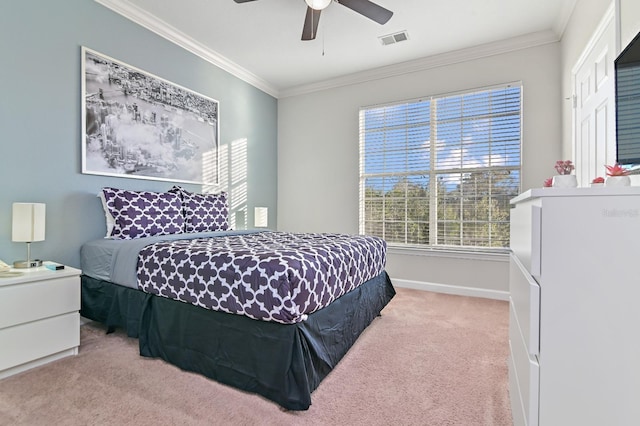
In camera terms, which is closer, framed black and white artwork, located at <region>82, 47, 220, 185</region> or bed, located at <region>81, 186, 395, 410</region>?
bed, located at <region>81, 186, 395, 410</region>

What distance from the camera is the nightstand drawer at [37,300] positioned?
5.75ft

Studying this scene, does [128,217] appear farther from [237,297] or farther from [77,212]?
[237,297]

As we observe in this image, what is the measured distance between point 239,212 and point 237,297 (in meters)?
2.73

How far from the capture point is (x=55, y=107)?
2416 millimetres

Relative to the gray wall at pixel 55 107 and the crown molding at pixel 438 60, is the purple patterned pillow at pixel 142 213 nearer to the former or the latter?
the gray wall at pixel 55 107

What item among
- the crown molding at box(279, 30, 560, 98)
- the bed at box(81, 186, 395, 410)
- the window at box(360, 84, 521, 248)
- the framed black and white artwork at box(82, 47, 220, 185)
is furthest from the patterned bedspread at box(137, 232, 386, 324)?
the crown molding at box(279, 30, 560, 98)

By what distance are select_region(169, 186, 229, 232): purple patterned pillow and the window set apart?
6.36 feet

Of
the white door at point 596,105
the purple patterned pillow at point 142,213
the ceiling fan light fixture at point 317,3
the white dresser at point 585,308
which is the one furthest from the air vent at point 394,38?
the white dresser at point 585,308

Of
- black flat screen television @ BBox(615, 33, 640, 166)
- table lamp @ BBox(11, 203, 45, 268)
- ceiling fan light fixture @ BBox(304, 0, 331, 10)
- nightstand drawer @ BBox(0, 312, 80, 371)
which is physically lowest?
nightstand drawer @ BBox(0, 312, 80, 371)

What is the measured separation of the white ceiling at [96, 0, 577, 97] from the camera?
2846mm

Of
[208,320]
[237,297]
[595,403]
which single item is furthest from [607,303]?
[208,320]

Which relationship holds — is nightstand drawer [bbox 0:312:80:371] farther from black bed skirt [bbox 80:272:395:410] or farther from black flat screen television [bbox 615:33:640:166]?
black flat screen television [bbox 615:33:640:166]

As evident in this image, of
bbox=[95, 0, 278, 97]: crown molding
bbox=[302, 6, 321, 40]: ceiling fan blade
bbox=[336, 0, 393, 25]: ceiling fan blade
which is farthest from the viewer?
bbox=[95, 0, 278, 97]: crown molding

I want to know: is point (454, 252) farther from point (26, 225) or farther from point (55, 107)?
point (55, 107)
